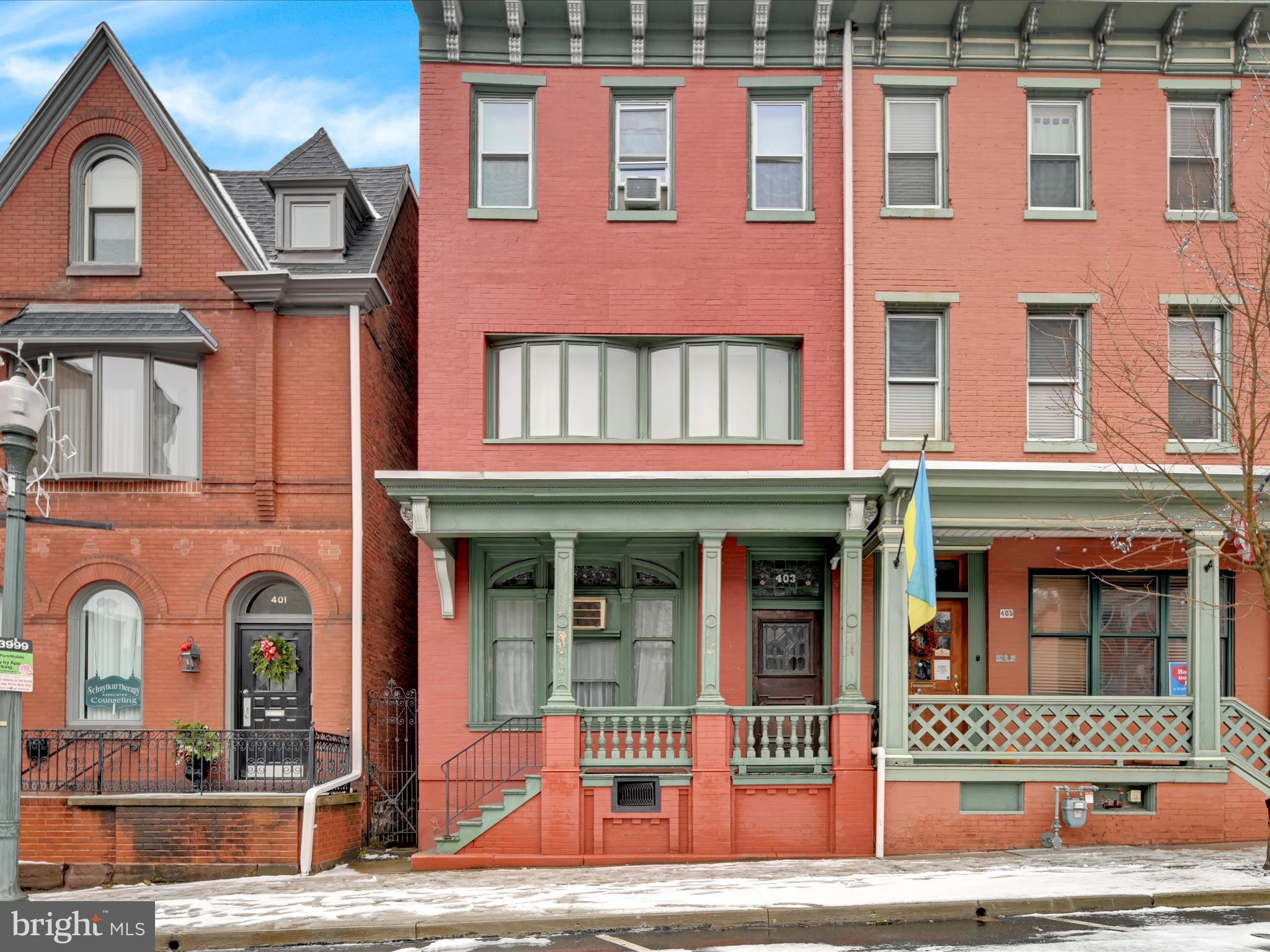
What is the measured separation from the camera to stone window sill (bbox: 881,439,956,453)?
55.4 feet

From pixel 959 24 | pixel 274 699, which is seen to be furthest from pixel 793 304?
pixel 274 699

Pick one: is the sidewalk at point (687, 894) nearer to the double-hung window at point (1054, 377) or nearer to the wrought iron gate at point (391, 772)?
the wrought iron gate at point (391, 772)

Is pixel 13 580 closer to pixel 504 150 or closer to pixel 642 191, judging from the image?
pixel 504 150

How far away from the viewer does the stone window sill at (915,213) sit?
17281mm

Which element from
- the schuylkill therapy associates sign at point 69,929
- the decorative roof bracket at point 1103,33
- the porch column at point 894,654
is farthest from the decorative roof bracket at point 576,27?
the schuylkill therapy associates sign at point 69,929

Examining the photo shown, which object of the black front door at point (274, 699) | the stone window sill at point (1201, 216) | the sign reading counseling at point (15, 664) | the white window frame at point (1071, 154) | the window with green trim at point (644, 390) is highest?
the white window frame at point (1071, 154)

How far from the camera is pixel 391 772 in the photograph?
17609 millimetres

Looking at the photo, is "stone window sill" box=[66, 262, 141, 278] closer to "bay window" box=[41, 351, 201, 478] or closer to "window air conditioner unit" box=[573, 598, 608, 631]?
"bay window" box=[41, 351, 201, 478]

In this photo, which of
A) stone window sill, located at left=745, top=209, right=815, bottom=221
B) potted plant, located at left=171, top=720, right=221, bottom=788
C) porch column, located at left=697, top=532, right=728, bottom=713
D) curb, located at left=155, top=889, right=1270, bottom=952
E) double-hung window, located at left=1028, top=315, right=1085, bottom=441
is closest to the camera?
curb, located at left=155, top=889, right=1270, bottom=952

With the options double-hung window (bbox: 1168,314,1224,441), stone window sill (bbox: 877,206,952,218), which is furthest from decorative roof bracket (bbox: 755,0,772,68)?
double-hung window (bbox: 1168,314,1224,441)

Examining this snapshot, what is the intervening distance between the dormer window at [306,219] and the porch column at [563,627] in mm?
6043

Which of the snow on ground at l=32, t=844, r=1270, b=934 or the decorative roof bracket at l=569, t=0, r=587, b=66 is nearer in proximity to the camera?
the snow on ground at l=32, t=844, r=1270, b=934

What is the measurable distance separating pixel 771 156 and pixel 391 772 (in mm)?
10137

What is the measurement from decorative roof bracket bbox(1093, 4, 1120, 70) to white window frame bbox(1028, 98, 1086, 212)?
577mm
